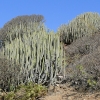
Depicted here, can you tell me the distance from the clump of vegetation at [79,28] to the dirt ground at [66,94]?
6.78 m

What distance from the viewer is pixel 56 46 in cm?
947

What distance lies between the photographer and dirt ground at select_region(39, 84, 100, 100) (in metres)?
7.34

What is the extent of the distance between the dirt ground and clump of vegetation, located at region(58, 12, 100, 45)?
6.78 metres

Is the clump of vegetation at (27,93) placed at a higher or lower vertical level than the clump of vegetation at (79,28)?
lower

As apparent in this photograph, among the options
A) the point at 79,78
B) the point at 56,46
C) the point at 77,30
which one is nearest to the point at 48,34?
the point at 56,46

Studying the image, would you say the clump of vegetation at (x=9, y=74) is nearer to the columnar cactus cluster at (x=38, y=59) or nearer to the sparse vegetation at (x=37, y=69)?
the sparse vegetation at (x=37, y=69)

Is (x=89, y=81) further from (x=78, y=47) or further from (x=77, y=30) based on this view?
(x=77, y=30)

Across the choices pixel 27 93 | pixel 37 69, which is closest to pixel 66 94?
pixel 27 93

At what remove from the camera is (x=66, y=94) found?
798 cm

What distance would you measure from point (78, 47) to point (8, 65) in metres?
4.78

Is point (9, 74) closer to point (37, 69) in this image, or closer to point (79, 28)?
point (37, 69)

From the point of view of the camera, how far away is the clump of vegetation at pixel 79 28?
15.3m

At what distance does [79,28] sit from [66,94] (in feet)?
26.2

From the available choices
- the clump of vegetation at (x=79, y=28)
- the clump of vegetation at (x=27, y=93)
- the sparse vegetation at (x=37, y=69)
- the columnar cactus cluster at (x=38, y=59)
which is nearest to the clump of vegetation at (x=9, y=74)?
the sparse vegetation at (x=37, y=69)
